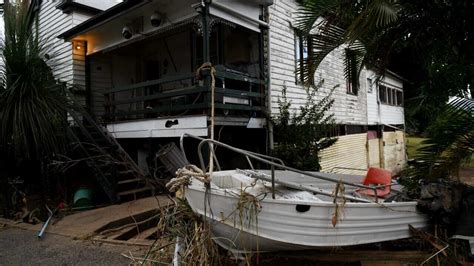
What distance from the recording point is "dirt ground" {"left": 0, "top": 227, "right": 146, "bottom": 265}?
4797 mm

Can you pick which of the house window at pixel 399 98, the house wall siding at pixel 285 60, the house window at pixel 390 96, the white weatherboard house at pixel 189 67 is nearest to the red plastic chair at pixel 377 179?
the white weatherboard house at pixel 189 67

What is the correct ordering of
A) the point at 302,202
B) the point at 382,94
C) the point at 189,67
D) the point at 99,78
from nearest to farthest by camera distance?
1. the point at 302,202
2. the point at 189,67
3. the point at 99,78
4. the point at 382,94

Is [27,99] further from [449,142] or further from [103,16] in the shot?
[449,142]

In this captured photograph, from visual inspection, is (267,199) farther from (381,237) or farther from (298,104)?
(298,104)

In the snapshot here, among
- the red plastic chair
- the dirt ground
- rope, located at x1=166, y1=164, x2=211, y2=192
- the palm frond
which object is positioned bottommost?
the dirt ground

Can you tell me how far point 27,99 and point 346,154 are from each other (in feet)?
31.5

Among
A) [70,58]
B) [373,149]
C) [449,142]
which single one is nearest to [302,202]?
[449,142]

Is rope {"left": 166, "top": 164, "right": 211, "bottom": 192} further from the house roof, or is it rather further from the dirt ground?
the house roof

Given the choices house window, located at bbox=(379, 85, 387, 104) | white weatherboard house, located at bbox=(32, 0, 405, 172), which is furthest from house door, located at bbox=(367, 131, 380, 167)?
house window, located at bbox=(379, 85, 387, 104)

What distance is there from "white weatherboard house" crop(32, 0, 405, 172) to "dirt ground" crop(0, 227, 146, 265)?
104 inches

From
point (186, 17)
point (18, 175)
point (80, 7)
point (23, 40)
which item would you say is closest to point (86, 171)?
point (18, 175)

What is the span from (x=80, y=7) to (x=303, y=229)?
1069 cm

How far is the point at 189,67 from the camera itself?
10594mm

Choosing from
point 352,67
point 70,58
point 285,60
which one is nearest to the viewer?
point 352,67
